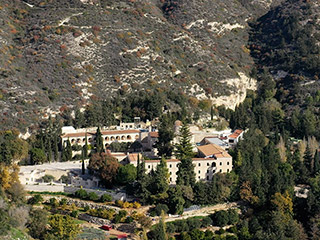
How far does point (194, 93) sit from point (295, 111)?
16495mm

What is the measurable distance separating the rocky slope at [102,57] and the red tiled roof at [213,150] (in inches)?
982

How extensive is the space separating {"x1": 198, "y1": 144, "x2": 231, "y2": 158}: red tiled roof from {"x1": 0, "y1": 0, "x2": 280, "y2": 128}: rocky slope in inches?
982

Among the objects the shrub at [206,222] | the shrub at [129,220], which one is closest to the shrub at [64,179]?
the shrub at [129,220]

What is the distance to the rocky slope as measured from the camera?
8932 centimetres

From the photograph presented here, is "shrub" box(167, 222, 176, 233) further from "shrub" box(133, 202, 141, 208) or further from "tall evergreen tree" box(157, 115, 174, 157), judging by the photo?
"tall evergreen tree" box(157, 115, 174, 157)

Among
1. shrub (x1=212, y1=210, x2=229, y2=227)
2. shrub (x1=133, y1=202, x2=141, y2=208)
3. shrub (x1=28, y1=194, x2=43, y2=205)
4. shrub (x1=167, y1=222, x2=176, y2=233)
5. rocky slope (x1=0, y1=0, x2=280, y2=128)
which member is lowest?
shrub (x1=167, y1=222, x2=176, y2=233)

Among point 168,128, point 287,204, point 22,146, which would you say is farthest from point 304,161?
point 22,146

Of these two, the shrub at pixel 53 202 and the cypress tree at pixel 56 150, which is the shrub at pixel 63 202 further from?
the cypress tree at pixel 56 150

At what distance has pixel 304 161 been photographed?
73750 millimetres

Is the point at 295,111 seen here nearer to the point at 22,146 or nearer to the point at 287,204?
the point at 287,204

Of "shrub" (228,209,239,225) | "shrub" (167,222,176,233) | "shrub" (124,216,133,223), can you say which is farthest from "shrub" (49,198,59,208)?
"shrub" (228,209,239,225)

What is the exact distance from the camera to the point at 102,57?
101125 millimetres

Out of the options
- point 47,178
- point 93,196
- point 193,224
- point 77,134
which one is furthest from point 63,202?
point 77,134

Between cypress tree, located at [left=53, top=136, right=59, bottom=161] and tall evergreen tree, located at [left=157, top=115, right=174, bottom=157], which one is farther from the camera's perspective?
cypress tree, located at [left=53, top=136, right=59, bottom=161]
